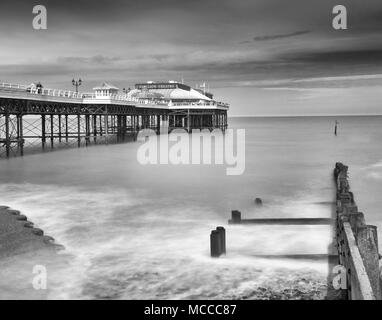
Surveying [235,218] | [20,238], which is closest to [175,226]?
[235,218]

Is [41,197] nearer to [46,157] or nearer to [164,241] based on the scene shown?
[164,241]

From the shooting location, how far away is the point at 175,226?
17.8 meters

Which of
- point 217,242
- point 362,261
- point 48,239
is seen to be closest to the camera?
point 362,261

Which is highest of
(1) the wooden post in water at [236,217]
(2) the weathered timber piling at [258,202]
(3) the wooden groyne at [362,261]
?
(3) the wooden groyne at [362,261]

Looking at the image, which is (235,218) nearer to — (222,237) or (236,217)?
(236,217)

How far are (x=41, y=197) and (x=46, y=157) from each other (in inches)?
834

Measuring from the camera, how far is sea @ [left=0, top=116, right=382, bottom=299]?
11.5 metres

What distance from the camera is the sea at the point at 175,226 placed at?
11.5m

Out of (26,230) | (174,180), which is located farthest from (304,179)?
(26,230)

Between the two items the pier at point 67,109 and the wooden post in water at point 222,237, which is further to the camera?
the pier at point 67,109

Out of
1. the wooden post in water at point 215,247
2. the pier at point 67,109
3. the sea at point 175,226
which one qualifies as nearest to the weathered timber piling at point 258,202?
the sea at point 175,226

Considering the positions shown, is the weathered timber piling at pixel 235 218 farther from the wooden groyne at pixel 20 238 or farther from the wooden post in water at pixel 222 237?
the wooden groyne at pixel 20 238

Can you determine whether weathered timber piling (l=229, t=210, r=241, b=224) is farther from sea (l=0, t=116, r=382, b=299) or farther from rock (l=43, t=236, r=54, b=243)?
rock (l=43, t=236, r=54, b=243)
